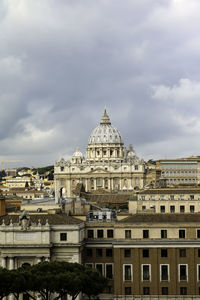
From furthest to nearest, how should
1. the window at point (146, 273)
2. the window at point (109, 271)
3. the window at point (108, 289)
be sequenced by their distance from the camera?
the window at point (109, 271)
the window at point (108, 289)
the window at point (146, 273)

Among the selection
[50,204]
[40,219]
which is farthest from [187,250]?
[50,204]

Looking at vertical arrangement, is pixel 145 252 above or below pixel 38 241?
below

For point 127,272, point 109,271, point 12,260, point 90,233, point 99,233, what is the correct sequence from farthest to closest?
point 90,233
point 99,233
point 109,271
point 12,260
point 127,272

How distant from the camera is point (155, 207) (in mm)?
97500

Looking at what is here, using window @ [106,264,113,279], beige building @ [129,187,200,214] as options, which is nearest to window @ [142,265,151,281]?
window @ [106,264,113,279]

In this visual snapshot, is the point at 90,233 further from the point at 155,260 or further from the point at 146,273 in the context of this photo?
the point at 155,260

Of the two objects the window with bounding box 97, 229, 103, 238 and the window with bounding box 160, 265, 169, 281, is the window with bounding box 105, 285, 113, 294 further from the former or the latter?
the window with bounding box 97, 229, 103, 238

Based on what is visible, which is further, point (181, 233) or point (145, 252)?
point (181, 233)

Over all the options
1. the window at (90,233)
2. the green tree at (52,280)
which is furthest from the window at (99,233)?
the green tree at (52,280)

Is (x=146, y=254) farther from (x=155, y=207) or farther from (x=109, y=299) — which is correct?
(x=155, y=207)

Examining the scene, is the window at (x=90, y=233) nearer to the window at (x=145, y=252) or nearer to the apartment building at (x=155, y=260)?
the apartment building at (x=155, y=260)

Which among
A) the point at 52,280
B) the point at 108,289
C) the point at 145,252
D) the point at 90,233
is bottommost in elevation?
the point at 108,289

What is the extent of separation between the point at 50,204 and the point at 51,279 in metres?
27.4

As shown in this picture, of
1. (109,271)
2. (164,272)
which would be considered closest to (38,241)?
(109,271)
